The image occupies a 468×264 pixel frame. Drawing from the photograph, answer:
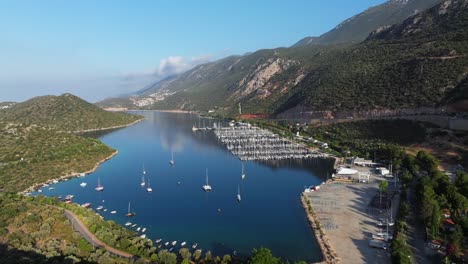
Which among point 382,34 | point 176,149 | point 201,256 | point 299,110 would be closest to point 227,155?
point 176,149

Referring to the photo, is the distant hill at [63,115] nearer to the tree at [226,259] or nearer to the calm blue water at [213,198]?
the calm blue water at [213,198]

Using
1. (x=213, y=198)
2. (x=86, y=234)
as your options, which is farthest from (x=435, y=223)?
(x=86, y=234)

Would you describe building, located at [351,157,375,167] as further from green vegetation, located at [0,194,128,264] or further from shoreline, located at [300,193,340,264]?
green vegetation, located at [0,194,128,264]

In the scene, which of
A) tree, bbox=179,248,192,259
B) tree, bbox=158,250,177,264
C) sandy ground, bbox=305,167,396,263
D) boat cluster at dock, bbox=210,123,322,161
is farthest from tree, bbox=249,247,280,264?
boat cluster at dock, bbox=210,123,322,161

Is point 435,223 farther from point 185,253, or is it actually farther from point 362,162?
point 362,162

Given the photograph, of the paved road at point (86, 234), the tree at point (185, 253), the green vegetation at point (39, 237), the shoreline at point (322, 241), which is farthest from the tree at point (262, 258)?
the paved road at point (86, 234)

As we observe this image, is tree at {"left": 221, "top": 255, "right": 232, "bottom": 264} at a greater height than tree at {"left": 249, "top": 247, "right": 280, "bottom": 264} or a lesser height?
lesser
